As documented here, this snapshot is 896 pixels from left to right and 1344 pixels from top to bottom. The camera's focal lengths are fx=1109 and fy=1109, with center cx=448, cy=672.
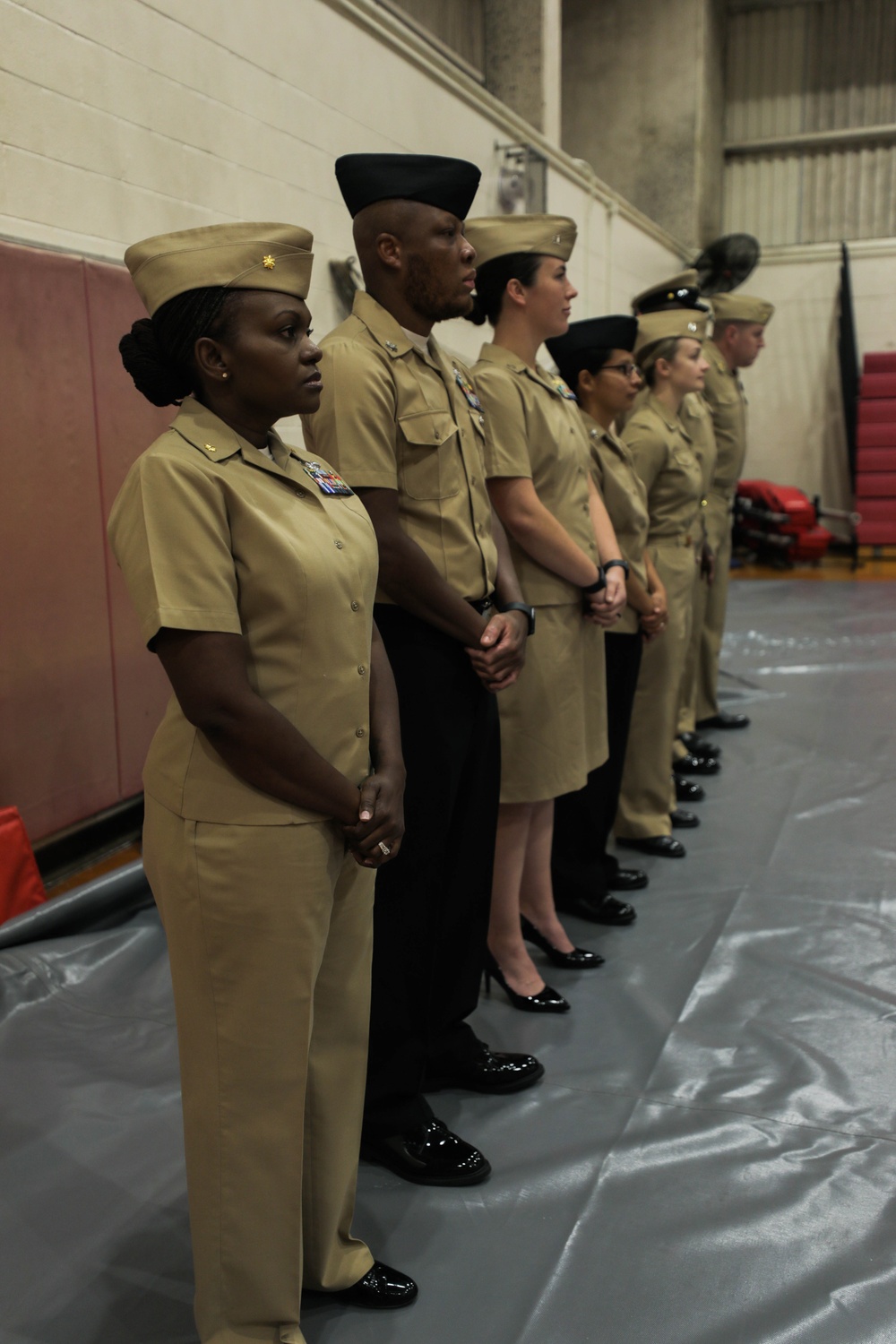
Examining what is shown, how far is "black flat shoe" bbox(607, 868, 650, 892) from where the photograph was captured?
3.03 metres

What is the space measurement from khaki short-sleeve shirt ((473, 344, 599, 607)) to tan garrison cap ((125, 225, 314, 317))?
3.41ft

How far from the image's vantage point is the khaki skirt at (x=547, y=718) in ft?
7.64

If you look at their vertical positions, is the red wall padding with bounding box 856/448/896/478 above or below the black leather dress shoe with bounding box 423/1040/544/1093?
above

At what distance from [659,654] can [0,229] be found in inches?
82.4

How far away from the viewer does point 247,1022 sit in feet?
4.14

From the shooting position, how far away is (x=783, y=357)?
10.4 m

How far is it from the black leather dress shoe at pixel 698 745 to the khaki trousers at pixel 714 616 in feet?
0.67

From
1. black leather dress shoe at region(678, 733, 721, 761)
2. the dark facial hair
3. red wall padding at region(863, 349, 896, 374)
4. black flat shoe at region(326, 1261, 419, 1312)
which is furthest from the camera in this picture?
red wall padding at region(863, 349, 896, 374)

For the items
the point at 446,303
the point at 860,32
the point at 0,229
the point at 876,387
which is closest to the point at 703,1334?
the point at 446,303

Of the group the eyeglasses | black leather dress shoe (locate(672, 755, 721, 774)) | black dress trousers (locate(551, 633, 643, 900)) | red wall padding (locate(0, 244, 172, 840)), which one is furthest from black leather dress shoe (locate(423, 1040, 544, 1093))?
black leather dress shoe (locate(672, 755, 721, 774))

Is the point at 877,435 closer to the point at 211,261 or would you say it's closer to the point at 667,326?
the point at 667,326

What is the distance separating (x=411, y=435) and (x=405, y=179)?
16.7 inches

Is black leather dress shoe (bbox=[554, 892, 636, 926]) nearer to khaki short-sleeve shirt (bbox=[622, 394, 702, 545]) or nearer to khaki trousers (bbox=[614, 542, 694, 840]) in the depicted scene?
khaki trousers (bbox=[614, 542, 694, 840])

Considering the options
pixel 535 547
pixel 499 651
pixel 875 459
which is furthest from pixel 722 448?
pixel 875 459
